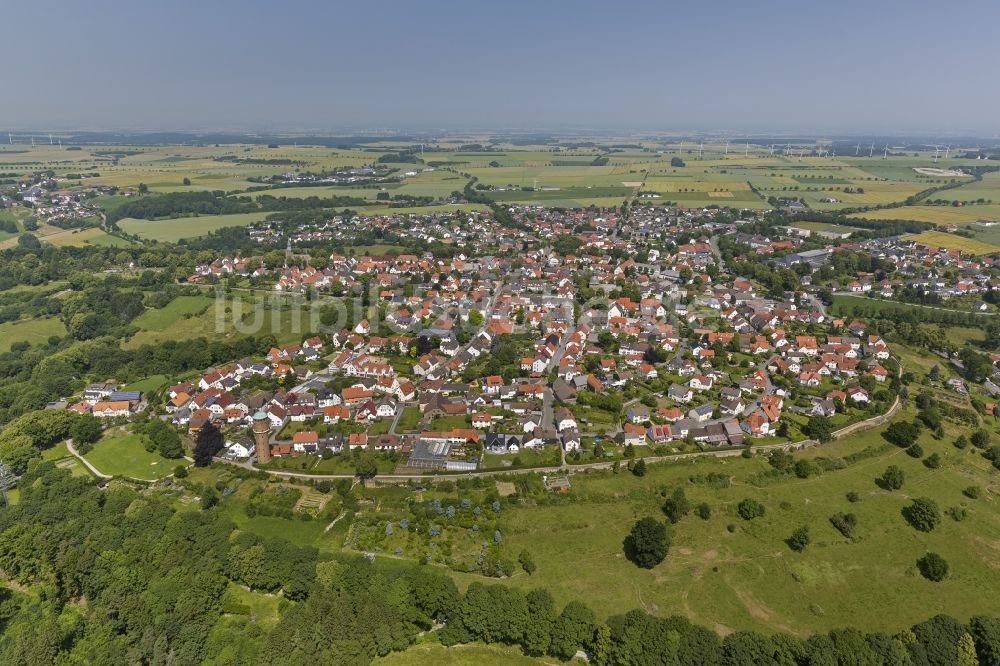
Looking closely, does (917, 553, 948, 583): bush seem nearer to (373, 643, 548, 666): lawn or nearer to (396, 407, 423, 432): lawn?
(373, 643, 548, 666): lawn

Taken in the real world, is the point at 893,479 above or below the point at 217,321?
below

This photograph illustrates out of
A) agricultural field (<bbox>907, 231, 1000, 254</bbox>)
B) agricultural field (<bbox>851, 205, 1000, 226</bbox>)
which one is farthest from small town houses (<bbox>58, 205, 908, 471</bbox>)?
agricultural field (<bbox>851, 205, 1000, 226</bbox>)

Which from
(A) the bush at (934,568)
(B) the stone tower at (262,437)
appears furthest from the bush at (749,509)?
(B) the stone tower at (262,437)

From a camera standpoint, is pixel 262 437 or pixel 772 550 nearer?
pixel 772 550

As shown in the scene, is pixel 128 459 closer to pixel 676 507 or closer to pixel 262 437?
pixel 262 437

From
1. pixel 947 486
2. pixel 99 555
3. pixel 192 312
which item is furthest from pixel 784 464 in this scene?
pixel 192 312

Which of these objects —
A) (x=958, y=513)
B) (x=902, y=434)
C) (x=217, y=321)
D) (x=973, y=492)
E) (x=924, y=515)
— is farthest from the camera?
(x=217, y=321)

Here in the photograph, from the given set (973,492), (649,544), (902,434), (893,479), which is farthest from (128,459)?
(973,492)

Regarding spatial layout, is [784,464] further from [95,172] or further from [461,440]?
[95,172]

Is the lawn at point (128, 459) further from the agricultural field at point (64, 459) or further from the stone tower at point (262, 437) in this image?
the stone tower at point (262, 437)
